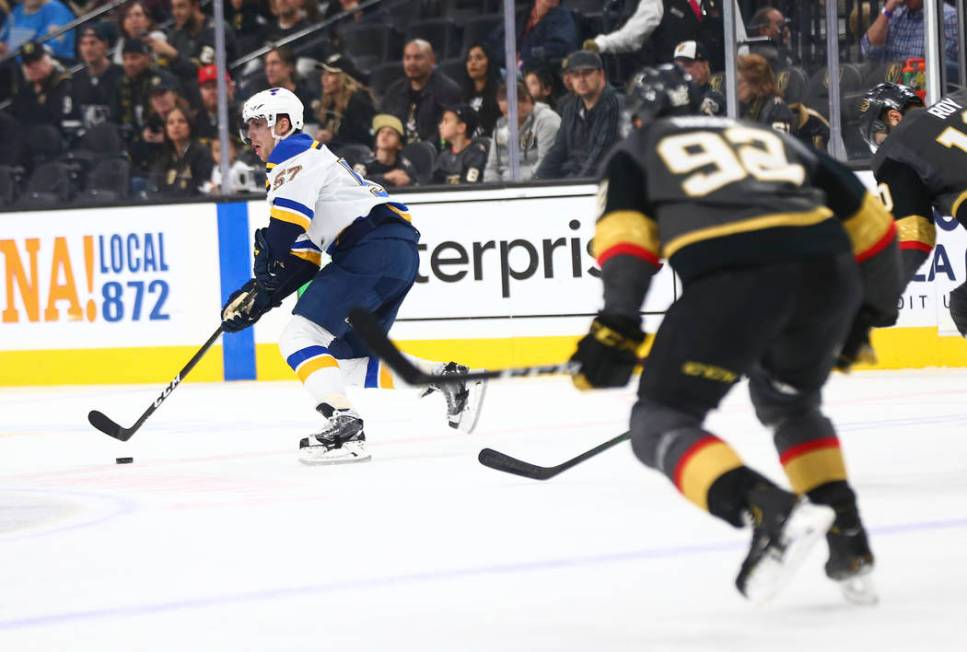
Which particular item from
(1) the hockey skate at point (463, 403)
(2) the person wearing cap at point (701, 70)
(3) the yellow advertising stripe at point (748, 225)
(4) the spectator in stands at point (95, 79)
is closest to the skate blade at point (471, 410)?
(1) the hockey skate at point (463, 403)

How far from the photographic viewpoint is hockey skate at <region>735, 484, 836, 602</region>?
7.86ft

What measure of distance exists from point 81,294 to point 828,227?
6709mm

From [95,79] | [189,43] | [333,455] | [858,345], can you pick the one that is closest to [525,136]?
[189,43]

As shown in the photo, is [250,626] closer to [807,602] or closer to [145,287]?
[807,602]

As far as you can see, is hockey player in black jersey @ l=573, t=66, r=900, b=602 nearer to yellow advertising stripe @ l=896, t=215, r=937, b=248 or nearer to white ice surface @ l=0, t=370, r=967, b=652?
white ice surface @ l=0, t=370, r=967, b=652

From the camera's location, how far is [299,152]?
17.0 feet

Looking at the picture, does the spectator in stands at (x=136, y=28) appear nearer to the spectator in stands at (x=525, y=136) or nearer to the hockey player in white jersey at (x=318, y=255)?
the spectator in stands at (x=525, y=136)

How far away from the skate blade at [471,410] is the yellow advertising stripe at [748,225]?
307 cm

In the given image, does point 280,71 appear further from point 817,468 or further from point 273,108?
point 817,468

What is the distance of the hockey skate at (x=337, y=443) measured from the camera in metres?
5.18

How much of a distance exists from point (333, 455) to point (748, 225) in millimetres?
2810

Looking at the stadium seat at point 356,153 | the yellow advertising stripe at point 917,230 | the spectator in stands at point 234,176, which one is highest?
the yellow advertising stripe at point 917,230

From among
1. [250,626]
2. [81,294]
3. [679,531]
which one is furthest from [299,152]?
[81,294]

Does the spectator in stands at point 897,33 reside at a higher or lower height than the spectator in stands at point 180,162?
higher
